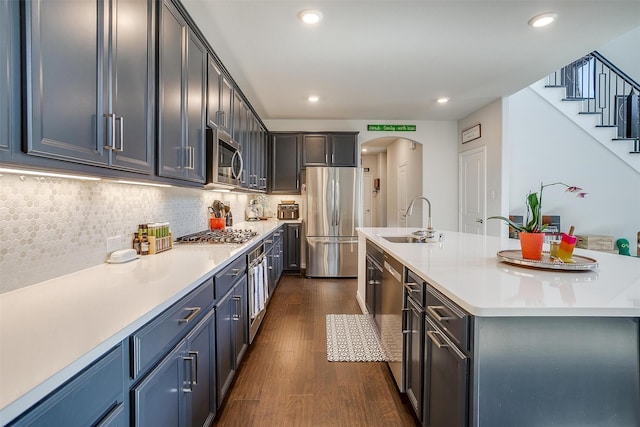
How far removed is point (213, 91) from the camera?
2.55 m

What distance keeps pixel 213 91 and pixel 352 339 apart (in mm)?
2442

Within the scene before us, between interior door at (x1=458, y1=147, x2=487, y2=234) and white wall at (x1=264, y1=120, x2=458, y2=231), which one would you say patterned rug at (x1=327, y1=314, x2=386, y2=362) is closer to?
interior door at (x1=458, y1=147, x2=487, y2=234)

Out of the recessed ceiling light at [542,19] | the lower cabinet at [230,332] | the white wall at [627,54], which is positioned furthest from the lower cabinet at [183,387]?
the white wall at [627,54]

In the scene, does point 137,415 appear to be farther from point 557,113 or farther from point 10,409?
point 557,113

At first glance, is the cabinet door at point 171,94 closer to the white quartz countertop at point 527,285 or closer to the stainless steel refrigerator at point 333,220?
the white quartz countertop at point 527,285

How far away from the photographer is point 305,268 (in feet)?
17.4

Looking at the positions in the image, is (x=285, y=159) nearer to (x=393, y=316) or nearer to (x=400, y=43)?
(x=400, y=43)

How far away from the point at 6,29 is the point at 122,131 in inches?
19.3

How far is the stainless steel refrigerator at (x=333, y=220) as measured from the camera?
16.6 ft

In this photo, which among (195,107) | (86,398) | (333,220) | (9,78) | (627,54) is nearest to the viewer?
(86,398)

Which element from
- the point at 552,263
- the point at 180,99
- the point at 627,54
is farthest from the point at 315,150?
the point at 627,54

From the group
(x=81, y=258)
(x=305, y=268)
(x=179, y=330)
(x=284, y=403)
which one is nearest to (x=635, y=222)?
(x=305, y=268)

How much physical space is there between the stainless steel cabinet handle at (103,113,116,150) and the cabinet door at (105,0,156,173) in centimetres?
2

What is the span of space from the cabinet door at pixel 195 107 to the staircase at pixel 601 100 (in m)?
5.08
